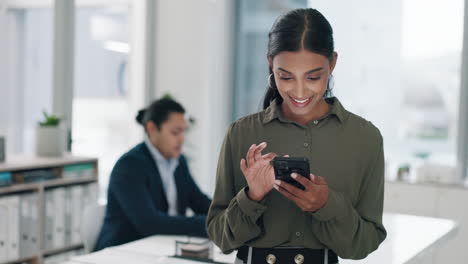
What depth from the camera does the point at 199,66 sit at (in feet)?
15.2

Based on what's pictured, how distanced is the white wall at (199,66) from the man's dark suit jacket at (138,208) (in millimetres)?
1947

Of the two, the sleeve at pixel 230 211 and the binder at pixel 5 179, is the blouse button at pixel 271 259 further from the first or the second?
the binder at pixel 5 179

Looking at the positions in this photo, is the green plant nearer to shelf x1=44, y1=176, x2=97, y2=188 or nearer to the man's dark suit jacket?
shelf x1=44, y1=176, x2=97, y2=188

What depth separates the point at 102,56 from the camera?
4.41m

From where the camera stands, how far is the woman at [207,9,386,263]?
98cm

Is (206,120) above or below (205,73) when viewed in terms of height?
below

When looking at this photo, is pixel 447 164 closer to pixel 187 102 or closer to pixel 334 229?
pixel 187 102

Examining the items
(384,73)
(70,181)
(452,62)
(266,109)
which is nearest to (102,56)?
(70,181)

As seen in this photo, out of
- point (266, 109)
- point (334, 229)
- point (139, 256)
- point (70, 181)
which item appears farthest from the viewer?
point (70, 181)

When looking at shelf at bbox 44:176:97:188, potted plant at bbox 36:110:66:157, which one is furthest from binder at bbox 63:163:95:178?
potted plant at bbox 36:110:66:157

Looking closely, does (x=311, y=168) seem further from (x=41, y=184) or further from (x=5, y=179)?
(x=41, y=184)

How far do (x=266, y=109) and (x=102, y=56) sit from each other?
11.6ft

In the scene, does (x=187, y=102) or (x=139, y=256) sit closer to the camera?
(x=139, y=256)

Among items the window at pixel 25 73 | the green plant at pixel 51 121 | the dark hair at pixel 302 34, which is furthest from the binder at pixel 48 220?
the dark hair at pixel 302 34
